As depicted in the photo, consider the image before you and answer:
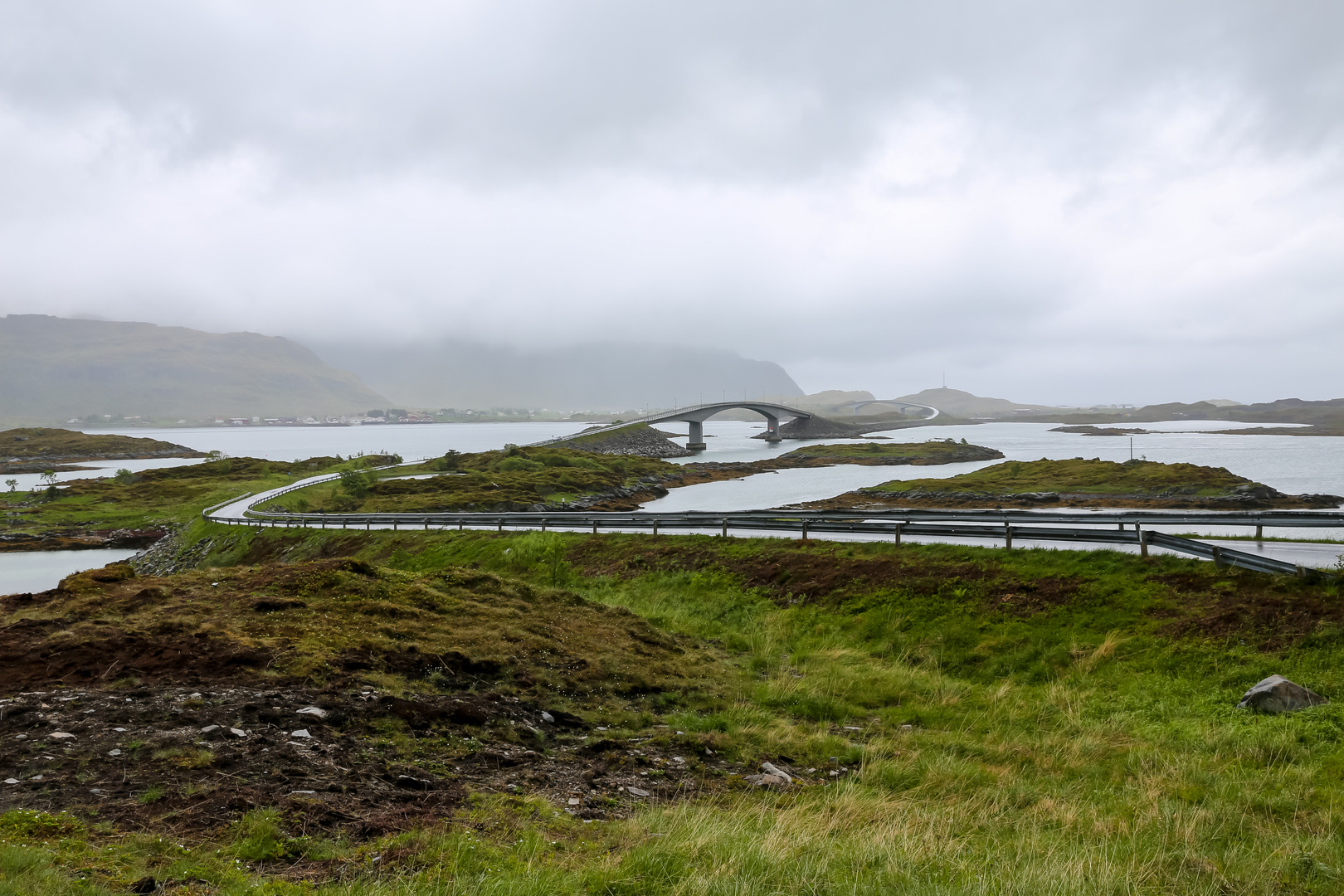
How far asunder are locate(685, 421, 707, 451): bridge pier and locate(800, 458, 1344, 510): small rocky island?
69.9 meters

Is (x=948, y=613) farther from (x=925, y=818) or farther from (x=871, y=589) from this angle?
(x=925, y=818)

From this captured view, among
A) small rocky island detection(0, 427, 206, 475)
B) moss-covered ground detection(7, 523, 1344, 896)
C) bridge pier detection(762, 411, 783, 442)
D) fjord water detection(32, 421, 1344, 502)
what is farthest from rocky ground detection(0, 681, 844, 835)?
bridge pier detection(762, 411, 783, 442)

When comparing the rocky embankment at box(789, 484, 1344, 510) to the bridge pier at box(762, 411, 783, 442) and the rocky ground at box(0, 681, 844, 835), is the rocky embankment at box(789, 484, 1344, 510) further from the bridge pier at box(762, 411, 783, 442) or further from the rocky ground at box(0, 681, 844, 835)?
the bridge pier at box(762, 411, 783, 442)

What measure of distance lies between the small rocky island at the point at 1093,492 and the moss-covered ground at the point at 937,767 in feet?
104

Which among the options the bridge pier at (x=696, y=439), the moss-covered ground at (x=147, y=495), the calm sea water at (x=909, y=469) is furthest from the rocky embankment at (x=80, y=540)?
the bridge pier at (x=696, y=439)

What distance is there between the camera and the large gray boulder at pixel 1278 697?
440 inches

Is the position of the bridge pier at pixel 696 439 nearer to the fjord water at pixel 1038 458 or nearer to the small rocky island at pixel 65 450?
the fjord water at pixel 1038 458

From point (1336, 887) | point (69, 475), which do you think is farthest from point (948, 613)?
point (69, 475)

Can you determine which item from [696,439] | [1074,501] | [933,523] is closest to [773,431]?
[696,439]

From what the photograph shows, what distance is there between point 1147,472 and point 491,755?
7283 cm

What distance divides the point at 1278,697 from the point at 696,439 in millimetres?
135750

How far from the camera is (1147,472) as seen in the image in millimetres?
67125

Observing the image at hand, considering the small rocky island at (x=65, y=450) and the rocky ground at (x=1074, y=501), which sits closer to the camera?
the rocky ground at (x=1074, y=501)

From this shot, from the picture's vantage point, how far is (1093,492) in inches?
2451
